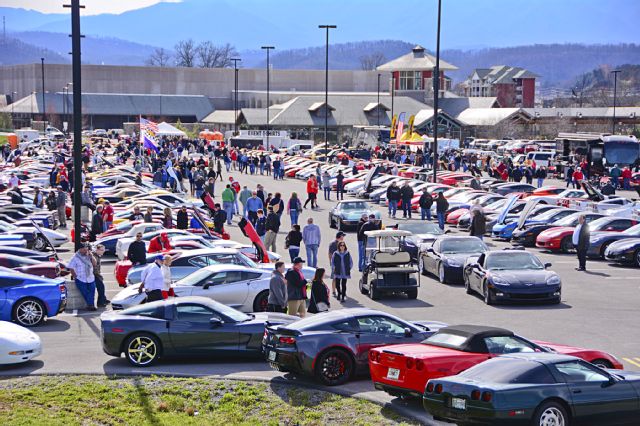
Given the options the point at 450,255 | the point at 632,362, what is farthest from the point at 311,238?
the point at 632,362

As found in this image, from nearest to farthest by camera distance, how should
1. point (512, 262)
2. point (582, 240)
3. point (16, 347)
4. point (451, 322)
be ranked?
1. point (16, 347)
2. point (451, 322)
3. point (512, 262)
4. point (582, 240)

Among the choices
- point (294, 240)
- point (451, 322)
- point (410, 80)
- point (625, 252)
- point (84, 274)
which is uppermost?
point (410, 80)

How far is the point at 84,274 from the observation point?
19.6 metres

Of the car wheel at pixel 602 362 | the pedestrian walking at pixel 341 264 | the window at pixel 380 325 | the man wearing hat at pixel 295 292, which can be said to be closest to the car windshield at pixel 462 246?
the pedestrian walking at pixel 341 264

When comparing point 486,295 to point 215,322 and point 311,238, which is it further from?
point 215,322

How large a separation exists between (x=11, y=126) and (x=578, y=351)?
11853 cm

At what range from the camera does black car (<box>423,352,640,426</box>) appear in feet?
33.8

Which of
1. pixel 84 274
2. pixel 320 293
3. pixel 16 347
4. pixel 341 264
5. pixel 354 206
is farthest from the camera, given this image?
pixel 354 206

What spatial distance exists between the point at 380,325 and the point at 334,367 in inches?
39.0

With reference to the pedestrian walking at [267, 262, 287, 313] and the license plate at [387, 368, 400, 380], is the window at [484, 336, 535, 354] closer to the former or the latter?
the license plate at [387, 368, 400, 380]

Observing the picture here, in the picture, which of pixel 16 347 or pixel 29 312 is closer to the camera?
pixel 16 347

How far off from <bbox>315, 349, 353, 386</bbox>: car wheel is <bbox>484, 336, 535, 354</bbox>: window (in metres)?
2.18

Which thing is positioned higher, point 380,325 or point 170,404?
point 380,325

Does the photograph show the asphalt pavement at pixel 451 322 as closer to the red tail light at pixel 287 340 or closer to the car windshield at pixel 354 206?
the red tail light at pixel 287 340
